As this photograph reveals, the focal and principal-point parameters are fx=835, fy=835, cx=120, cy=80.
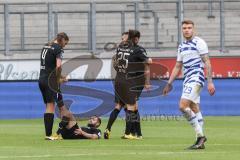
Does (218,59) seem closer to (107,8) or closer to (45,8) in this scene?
(107,8)

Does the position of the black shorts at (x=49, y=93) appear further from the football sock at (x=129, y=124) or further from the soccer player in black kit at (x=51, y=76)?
the football sock at (x=129, y=124)

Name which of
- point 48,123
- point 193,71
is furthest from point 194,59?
point 48,123

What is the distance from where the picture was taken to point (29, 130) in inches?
770

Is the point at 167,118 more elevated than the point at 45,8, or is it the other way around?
the point at 45,8

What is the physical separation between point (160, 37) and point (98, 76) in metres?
4.59

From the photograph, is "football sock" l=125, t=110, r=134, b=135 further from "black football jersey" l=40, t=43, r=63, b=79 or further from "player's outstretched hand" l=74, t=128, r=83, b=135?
"black football jersey" l=40, t=43, r=63, b=79

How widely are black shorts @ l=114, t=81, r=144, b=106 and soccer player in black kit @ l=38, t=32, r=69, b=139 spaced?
123 centimetres

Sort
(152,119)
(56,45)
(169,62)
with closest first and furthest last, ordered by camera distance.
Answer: (56,45) < (152,119) < (169,62)

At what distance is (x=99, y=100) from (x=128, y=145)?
11265mm

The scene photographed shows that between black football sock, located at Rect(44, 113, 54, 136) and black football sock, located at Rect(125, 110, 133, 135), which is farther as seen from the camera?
black football sock, located at Rect(125, 110, 133, 135)

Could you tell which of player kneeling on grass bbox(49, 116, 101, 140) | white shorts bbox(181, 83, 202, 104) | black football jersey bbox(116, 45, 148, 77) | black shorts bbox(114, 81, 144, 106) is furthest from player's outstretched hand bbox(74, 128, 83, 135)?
white shorts bbox(181, 83, 202, 104)

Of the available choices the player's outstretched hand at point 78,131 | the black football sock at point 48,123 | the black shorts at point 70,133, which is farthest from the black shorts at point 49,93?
the player's outstretched hand at point 78,131

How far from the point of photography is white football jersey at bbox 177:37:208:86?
536 inches

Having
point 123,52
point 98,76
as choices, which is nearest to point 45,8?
point 98,76
